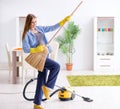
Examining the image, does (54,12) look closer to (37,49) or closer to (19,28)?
(19,28)

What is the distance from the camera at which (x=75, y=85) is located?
225 inches

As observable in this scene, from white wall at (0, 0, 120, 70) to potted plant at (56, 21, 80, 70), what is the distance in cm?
25

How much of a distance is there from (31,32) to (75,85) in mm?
1976

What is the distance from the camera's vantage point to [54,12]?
7766 mm

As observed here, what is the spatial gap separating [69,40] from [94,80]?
1.59 metres

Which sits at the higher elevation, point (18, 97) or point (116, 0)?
point (116, 0)

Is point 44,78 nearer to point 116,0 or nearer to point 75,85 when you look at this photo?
point 75,85

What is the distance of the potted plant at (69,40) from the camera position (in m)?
7.50

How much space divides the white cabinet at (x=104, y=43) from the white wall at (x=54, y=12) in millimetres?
179

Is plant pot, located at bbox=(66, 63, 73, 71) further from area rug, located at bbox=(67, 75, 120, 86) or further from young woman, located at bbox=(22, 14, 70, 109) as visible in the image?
young woman, located at bbox=(22, 14, 70, 109)

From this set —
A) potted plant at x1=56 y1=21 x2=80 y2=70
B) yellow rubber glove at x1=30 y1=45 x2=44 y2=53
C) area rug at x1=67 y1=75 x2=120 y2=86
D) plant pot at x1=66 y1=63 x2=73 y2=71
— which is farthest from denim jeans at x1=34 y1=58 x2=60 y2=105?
plant pot at x1=66 y1=63 x2=73 y2=71

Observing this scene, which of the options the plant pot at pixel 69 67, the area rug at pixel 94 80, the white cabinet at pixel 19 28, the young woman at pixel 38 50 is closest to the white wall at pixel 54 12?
the white cabinet at pixel 19 28

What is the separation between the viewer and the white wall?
771 cm

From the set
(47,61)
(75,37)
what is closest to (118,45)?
(75,37)
